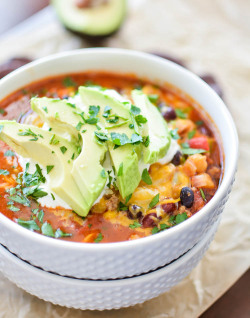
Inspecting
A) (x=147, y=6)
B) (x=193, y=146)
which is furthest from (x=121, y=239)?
(x=147, y=6)

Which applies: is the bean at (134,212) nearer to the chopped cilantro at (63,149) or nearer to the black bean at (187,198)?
the black bean at (187,198)

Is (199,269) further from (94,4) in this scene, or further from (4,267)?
(94,4)

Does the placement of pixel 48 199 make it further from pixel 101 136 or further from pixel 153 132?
pixel 153 132

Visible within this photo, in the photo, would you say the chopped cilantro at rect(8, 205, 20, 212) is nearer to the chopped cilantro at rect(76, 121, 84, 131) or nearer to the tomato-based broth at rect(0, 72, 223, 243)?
the tomato-based broth at rect(0, 72, 223, 243)

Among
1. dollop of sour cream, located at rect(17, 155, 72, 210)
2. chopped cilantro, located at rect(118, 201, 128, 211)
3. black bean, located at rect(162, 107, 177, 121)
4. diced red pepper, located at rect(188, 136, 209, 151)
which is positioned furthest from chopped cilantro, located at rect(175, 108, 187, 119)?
dollop of sour cream, located at rect(17, 155, 72, 210)

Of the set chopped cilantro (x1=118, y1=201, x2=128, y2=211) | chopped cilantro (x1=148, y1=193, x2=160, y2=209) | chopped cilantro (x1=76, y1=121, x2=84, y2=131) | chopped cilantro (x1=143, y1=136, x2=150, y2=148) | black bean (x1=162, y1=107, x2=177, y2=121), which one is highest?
chopped cilantro (x1=76, y1=121, x2=84, y2=131)

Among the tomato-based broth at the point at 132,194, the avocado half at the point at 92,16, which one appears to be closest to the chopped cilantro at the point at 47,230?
the tomato-based broth at the point at 132,194
